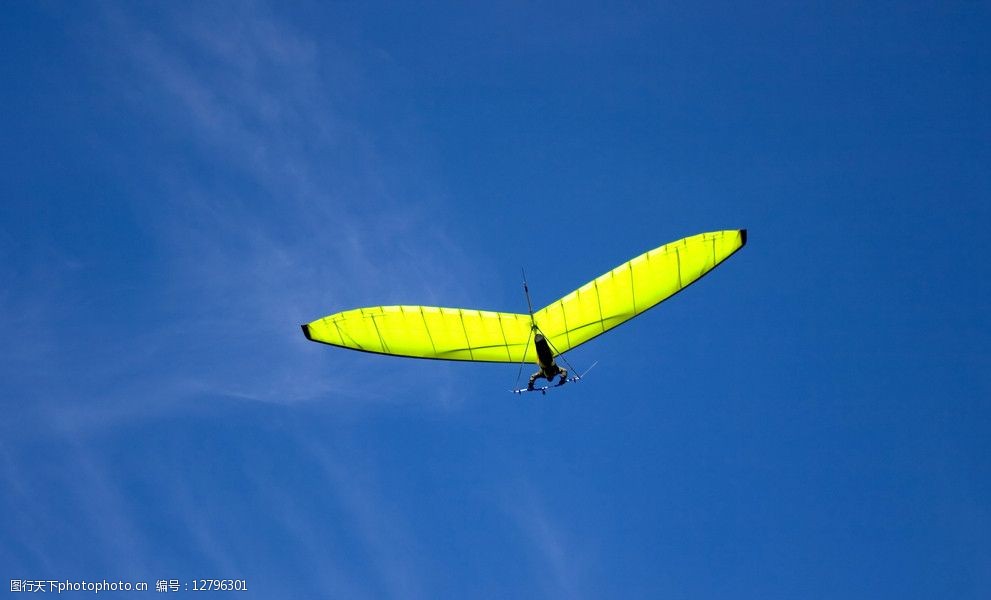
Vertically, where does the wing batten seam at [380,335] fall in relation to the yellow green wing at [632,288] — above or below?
above

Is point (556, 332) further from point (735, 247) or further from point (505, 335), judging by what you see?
point (735, 247)

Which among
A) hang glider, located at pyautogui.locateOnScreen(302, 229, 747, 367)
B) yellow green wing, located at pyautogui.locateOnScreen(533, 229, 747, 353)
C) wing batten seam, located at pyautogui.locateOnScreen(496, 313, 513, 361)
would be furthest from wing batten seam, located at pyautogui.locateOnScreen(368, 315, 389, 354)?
yellow green wing, located at pyautogui.locateOnScreen(533, 229, 747, 353)

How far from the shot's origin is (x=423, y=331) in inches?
1820

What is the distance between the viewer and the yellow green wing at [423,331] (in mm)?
45812

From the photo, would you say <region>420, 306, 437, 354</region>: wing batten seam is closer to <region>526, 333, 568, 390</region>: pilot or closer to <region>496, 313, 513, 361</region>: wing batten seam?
<region>496, 313, 513, 361</region>: wing batten seam

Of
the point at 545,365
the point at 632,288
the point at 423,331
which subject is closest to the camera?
the point at 545,365

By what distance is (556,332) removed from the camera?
4628 centimetres

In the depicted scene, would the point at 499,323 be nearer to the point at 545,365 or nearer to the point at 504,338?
the point at 504,338

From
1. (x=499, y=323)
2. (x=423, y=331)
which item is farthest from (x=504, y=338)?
(x=423, y=331)

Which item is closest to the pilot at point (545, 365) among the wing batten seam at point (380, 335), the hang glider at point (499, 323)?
the hang glider at point (499, 323)

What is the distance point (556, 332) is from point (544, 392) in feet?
13.3

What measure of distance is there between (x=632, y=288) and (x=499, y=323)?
662 cm

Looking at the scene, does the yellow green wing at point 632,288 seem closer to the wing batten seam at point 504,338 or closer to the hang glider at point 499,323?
the hang glider at point 499,323

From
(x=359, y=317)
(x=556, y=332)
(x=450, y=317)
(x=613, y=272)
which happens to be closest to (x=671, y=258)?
(x=613, y=272)
